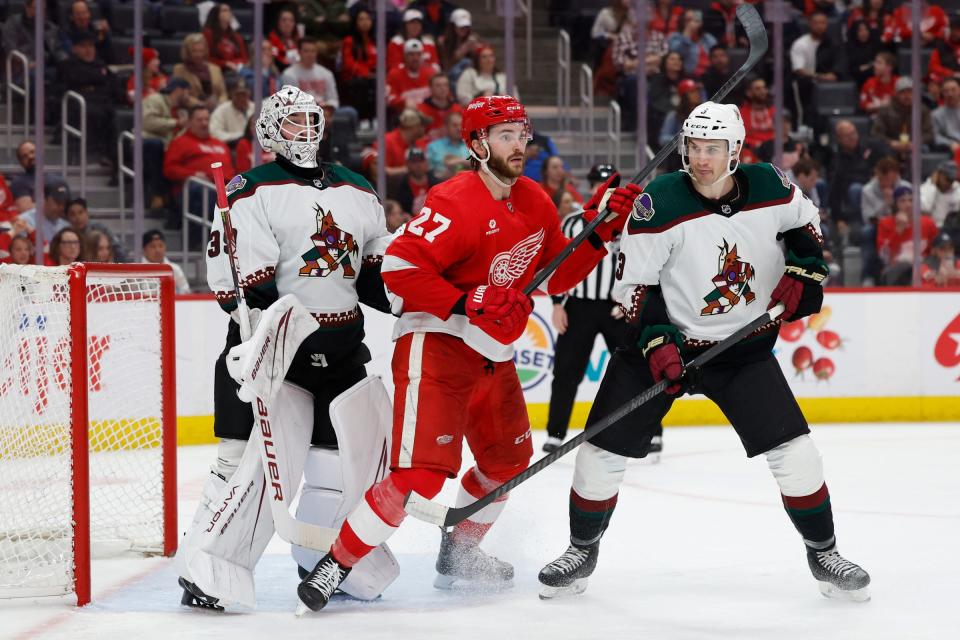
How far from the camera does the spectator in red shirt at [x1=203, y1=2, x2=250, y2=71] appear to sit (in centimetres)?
689

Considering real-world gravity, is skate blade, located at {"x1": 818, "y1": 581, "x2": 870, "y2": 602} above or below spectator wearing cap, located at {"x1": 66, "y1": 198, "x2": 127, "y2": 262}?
below

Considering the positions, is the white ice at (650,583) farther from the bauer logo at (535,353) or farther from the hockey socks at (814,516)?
the bauer logo at (535,353)

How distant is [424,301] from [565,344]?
8.95ft

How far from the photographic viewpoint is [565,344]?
588 cm

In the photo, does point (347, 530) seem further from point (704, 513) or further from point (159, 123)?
point (159, 123)

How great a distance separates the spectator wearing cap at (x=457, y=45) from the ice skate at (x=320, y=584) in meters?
4.53

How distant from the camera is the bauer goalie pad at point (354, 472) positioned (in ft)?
11.1

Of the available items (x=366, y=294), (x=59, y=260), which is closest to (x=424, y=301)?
(x=366, y=294)

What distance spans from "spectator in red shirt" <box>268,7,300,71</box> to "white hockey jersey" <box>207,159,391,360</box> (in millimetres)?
3966

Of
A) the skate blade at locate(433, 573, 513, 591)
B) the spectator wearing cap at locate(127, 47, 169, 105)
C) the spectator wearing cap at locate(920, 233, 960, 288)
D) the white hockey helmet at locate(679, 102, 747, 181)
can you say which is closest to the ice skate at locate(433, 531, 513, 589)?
the skate blade at locate(433, 573, 513, 591)

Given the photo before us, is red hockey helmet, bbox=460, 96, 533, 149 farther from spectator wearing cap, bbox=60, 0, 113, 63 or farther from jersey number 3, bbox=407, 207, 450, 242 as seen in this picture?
spectator wearing cap, bbox=60, 0, 113, 63

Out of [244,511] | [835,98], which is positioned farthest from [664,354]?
[835,98]

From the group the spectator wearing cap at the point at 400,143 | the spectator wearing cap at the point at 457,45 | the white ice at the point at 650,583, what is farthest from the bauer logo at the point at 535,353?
the white ice at the point at 650,583

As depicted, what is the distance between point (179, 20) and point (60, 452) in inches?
151
